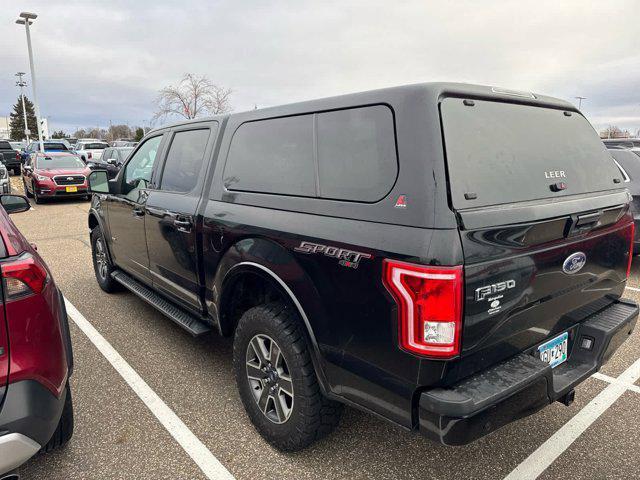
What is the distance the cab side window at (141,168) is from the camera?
13.1 feet

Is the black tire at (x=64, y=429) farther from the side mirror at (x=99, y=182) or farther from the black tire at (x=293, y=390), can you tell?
the side mirror at (x=99, y=182)

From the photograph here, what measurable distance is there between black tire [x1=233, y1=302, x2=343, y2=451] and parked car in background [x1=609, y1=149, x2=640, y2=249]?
5132mm

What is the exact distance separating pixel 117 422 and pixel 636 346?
417cm

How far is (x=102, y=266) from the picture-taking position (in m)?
5.29

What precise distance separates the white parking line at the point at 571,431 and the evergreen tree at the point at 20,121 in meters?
87.9

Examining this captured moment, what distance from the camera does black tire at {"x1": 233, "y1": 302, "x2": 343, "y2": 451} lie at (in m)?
2.29

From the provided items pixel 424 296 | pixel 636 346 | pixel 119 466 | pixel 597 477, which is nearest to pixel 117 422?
pixel 119 466

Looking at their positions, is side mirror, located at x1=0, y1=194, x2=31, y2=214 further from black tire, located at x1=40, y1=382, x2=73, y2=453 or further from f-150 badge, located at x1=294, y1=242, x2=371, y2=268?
f-150 badge, located at x1=294, y1=242, x2=371, y2=268

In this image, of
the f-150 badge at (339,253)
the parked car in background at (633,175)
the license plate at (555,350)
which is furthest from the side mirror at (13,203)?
the parked car in background at (633,175)

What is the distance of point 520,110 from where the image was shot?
233 centimetres

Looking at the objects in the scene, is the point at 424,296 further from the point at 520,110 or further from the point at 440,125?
the point at 520,110

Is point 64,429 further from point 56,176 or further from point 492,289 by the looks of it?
point 56,176

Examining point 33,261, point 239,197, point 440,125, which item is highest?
point 440,125

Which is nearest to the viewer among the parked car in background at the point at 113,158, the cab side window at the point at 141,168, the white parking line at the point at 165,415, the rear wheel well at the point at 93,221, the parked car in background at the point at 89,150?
the white parking line at the point at 165,415
